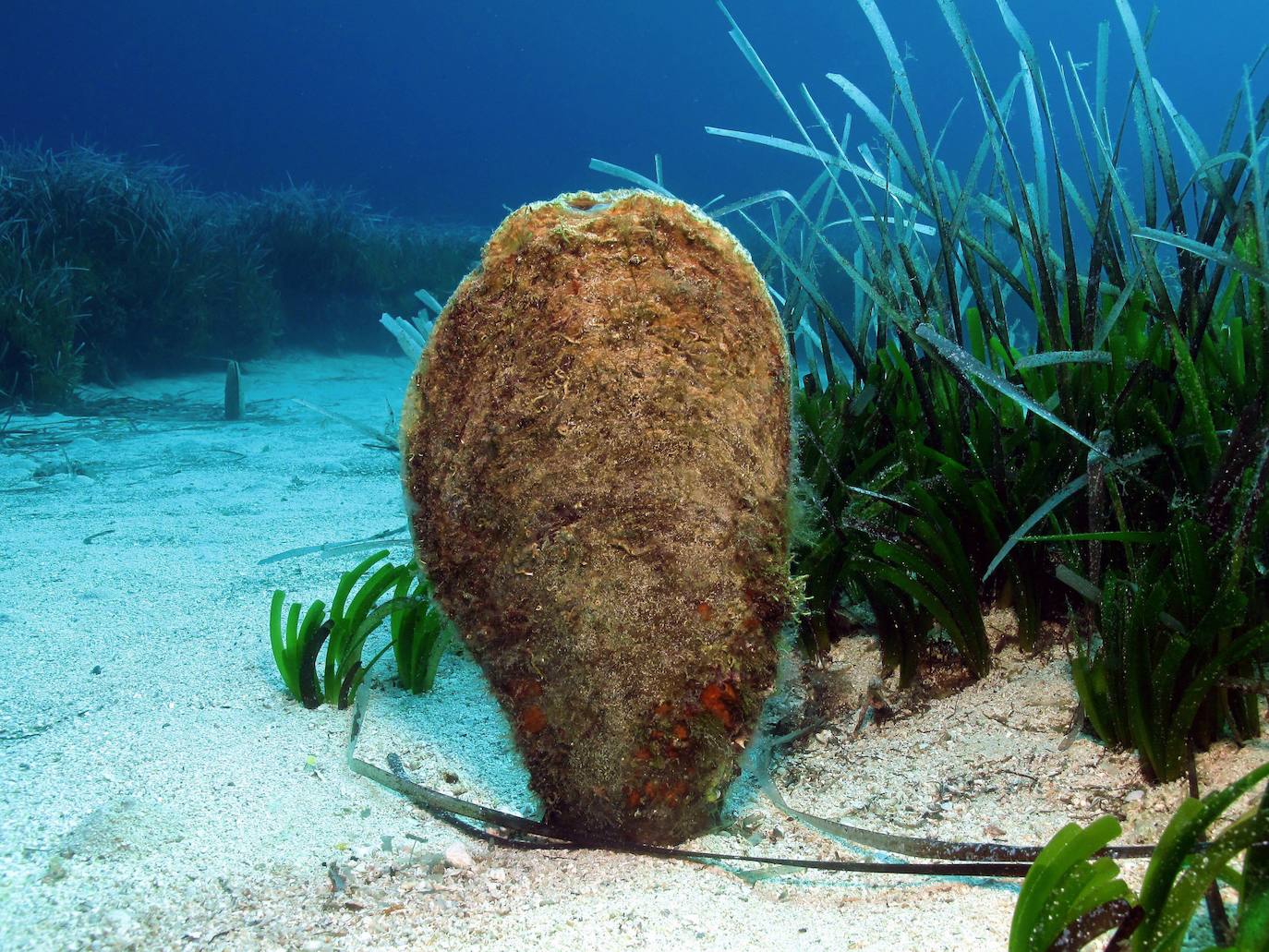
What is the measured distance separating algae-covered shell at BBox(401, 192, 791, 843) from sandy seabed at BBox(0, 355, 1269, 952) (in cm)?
24

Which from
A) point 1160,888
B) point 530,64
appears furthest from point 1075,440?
point 530,64

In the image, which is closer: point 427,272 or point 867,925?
point 867,925

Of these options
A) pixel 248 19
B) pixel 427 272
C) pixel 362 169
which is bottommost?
pixel 427 272

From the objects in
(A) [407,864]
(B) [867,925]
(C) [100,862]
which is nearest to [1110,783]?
(B) [867,925]

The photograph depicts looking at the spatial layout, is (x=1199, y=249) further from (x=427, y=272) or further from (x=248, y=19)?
(x=248, y=19)

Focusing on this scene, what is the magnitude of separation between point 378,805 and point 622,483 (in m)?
1.02

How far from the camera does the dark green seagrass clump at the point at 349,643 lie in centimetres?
229

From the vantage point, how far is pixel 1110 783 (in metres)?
1.66

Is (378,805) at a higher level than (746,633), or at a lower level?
lower

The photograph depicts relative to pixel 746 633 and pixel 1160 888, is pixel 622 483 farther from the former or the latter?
pixel 1160 888

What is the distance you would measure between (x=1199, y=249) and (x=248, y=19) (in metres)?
93.3

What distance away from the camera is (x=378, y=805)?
181 cm

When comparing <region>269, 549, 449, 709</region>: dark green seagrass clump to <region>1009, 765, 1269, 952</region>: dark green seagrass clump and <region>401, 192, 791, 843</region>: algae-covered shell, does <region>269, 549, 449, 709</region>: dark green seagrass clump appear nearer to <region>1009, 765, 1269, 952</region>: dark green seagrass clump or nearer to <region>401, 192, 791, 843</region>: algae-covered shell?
<region>401, 192, 791, 843</region>: algae-covered shell

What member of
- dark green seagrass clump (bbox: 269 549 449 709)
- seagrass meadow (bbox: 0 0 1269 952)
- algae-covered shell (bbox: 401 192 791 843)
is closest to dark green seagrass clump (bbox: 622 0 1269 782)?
seagrass meadow (bbox: 0 0 1269 952)
